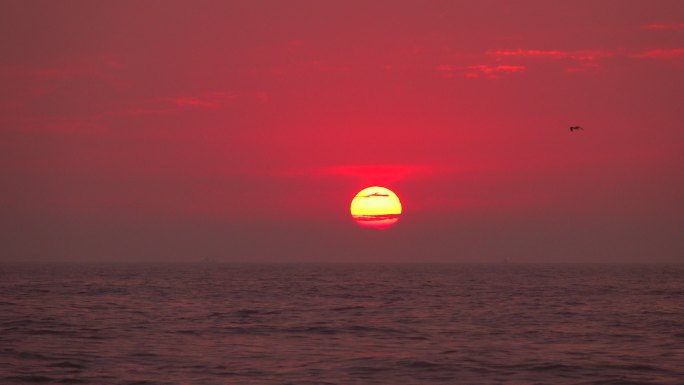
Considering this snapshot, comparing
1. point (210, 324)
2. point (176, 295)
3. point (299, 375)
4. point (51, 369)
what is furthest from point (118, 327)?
point (176, 295)

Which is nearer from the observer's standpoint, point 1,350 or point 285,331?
point 1,350

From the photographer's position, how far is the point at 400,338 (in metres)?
39.9

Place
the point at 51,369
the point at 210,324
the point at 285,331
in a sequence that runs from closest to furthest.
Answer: the point at 51,369 → the point at 285,331 → the point at 210,324

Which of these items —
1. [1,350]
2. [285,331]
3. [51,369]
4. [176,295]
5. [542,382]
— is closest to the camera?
[542,382]

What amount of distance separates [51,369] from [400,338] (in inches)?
656

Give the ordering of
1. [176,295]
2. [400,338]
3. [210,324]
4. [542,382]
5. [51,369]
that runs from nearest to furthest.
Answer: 1. [542,382]
2. [51,369]
3. [400,338]
4. [210,324]
5. [176,295]

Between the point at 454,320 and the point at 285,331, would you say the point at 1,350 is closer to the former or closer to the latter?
the point at 285,331

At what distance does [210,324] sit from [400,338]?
1215 cm

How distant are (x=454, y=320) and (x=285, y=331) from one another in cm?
1140

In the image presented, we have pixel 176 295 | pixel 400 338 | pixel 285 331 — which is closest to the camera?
pixel 400 338

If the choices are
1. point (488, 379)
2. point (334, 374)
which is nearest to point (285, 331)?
point (334, 374)

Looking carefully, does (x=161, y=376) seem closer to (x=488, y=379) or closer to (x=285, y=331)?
(x=488, y=379)

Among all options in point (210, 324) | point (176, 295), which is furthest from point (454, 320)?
point (176, 295)

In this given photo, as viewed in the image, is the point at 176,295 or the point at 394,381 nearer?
the point at 394,381
